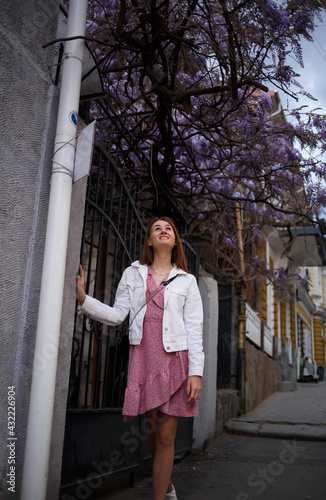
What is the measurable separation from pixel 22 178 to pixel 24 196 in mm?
103

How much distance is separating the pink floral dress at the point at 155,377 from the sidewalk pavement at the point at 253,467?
1126 mm

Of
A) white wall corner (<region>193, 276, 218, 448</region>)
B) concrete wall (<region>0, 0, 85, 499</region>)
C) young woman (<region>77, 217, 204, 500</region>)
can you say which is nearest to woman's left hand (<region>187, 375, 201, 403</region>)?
young woman (<region>77, 217, 204, 500</region>)

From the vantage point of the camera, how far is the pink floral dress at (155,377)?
2924 mm

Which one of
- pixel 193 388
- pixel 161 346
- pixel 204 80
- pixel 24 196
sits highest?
pixel 204 80

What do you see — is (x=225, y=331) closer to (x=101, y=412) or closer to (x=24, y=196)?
(x=101, y=412)

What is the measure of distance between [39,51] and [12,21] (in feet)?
0.80

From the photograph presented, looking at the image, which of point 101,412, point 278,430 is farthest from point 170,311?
point 278,430

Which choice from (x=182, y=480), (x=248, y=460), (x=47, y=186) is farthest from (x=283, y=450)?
(x=47, y=186)

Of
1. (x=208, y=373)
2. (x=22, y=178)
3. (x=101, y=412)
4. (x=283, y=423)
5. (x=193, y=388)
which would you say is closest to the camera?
(x=22, y=178)

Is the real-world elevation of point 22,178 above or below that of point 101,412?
above

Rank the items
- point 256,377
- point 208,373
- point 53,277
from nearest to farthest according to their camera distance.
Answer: point 53,277 → point 208,373 → point 256,377

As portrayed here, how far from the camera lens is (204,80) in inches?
230

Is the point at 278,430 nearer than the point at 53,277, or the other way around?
the point at 53,277

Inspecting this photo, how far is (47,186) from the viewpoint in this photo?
284 cm
